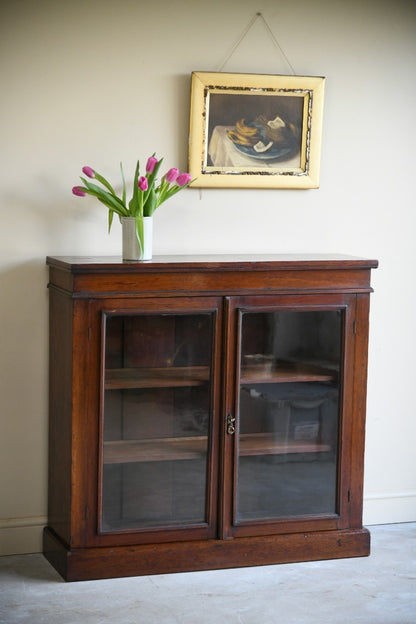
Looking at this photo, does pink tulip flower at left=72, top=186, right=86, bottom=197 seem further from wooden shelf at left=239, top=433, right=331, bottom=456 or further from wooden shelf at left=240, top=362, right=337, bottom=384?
wooden shelf at left=239, top=433, right=331, bottom=456

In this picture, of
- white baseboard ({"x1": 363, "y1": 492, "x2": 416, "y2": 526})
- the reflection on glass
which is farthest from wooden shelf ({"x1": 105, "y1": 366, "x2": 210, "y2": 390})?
white baseboard ({"x1": 363, "y1": 492, "x2": 416, "y2": 526})

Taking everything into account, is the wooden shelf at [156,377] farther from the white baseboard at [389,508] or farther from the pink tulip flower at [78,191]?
the white baseboard at [389,508]

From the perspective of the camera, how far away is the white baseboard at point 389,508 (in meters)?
4.17

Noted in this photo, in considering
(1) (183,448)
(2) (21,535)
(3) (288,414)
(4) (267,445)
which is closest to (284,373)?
(3) (288,414)

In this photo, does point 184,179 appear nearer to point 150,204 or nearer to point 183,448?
point 150,204

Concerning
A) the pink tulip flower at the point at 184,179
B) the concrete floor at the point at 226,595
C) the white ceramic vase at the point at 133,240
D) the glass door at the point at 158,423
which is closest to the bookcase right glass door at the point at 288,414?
the glass door at the point at 158,423

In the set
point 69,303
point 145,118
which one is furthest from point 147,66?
point 69,303

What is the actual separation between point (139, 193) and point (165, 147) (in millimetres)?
385

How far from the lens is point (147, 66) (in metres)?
3.66

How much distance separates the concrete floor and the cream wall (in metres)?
0.41

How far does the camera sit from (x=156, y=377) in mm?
3449

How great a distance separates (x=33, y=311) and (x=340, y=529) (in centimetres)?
153

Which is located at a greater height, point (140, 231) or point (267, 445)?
point (140, 231)

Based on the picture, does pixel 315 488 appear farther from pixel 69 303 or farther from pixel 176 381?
pixel 69 303
